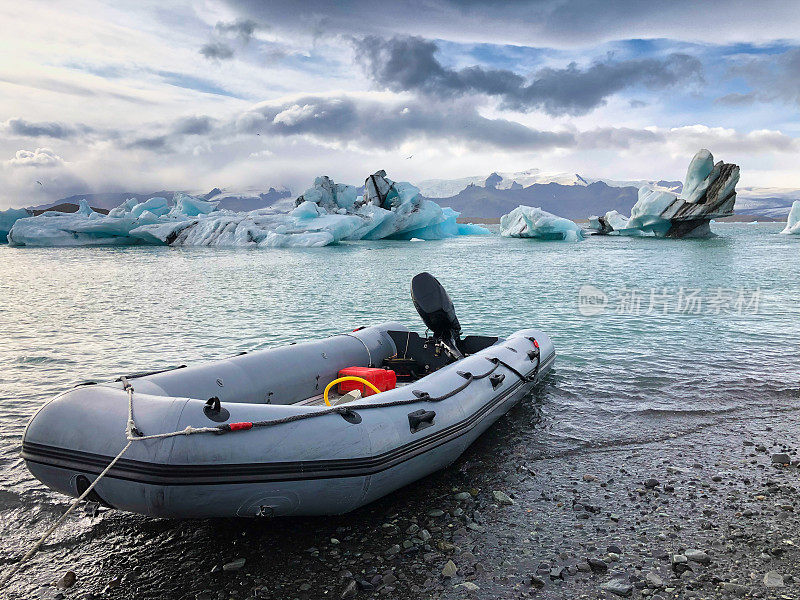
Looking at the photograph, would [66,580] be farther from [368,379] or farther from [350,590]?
[368,379]

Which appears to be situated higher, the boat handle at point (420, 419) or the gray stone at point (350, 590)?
the boat handle at point (420, 419)

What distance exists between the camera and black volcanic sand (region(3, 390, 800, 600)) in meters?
2.85

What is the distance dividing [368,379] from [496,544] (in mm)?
2084

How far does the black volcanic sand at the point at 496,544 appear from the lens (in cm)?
285

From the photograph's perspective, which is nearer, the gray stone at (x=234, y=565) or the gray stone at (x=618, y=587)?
the gray stone at (x=618, y=587)

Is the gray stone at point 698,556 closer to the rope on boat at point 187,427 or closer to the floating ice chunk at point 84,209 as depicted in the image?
the rope on boat at point 187,427

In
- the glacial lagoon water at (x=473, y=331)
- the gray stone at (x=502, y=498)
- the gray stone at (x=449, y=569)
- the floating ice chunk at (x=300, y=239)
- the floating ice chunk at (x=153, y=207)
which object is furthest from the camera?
the floating ice chunk at (x=153, y=207)

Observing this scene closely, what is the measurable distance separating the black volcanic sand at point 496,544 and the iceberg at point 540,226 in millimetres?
38016

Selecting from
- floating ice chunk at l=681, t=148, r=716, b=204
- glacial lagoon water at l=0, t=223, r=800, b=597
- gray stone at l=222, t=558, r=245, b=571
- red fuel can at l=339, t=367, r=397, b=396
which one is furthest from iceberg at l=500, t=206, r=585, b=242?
gray stone at l=222, t=558, r=245, b=571

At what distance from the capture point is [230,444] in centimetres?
307

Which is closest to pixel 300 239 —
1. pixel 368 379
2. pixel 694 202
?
pixel 694 202

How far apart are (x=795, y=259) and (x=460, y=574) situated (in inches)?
1108

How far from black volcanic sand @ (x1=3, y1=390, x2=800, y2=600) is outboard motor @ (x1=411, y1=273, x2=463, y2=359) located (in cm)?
186

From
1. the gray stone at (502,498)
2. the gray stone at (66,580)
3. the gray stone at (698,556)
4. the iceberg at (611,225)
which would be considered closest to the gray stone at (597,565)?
the gray stone at (698,556)
